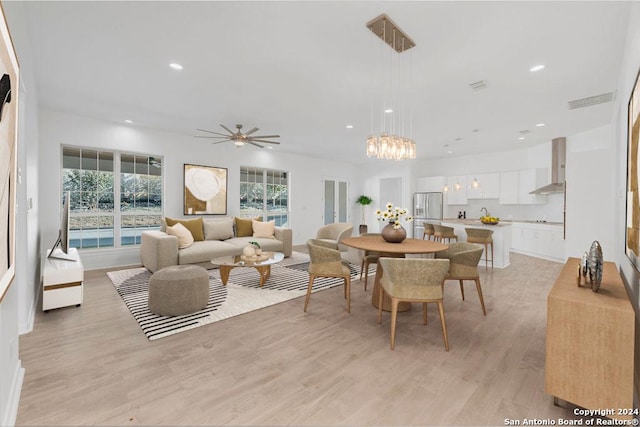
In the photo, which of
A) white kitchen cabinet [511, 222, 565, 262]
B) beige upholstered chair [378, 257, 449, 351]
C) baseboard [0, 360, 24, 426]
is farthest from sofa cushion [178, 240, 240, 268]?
white kitchen cabinet [511, 222, 565, 262]

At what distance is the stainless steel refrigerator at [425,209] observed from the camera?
8766 mm

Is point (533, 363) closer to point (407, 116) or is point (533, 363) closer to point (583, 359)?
point (583, 359)

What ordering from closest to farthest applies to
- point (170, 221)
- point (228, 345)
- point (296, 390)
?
1. point (296, 390)
2. point (228, 345)
3. point (170, 221)

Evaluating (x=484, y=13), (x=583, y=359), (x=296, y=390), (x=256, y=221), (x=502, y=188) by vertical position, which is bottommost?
(x=296, y=390)

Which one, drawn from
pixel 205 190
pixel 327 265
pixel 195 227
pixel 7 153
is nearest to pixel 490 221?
pixel 327 265

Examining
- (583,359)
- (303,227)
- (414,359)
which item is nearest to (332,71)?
(414,359)

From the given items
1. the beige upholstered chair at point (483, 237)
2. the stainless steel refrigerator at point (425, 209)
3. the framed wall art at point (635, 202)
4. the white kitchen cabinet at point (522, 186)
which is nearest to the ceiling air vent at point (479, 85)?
the framed wall art at point (635, 202)

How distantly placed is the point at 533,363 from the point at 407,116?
393 cm

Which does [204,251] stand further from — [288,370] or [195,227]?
[288,370]

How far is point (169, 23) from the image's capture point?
2502 millimetres

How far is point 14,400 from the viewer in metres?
1.69

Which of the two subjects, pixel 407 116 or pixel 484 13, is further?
pixel 407 116

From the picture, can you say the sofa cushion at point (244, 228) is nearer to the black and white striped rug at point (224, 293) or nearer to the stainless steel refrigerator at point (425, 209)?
the black and white striped rug at point (224, 293)

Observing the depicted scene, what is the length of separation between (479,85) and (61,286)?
5.51 metres
